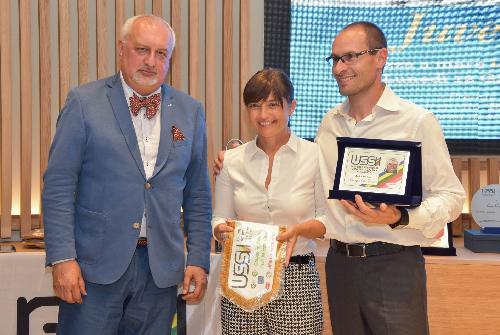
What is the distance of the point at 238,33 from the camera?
452 cm

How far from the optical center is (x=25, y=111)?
13.9 ft

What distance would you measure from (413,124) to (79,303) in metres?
1.50

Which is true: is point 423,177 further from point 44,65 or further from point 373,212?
point 44,65

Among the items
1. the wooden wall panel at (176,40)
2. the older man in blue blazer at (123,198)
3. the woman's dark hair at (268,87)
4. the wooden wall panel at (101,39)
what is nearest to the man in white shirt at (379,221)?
the woman's dark hair at (268,87)

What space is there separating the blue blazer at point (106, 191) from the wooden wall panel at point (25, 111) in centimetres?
175

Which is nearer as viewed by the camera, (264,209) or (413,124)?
(413,124)

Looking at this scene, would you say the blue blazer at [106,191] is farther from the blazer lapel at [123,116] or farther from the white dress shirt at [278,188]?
the white dress shirt at [278,188]

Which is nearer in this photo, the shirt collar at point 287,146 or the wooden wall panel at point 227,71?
the shirt collar at point 287,146

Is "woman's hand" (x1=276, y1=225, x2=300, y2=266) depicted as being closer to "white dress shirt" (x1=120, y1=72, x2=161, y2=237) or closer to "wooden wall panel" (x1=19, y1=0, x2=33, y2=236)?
"white dress shirt" (x1=120, y1=72, x2=161, y2=237)

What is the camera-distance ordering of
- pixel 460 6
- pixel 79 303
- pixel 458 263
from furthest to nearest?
pixel 460 6, pixel 458 263, pixel 79 303

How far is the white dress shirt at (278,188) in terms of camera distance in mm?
2678

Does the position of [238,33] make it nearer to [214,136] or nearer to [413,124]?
[214,136]

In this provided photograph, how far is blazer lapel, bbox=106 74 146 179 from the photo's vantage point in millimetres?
2578

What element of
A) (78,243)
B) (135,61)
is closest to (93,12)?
(135,61)
